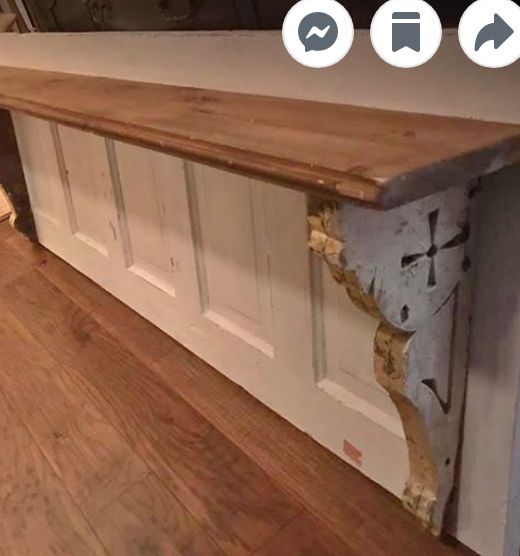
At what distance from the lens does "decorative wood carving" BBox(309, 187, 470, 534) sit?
0.67 m

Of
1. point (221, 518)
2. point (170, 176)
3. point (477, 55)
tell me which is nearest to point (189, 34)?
point (170, 176)

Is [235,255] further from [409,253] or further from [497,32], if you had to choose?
[497,32]

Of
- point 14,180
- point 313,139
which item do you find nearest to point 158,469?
point 313,139

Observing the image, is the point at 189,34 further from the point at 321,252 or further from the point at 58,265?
the point at 58,265

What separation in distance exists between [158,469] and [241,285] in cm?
40

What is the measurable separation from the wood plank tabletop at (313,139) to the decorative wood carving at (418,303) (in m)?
0.06

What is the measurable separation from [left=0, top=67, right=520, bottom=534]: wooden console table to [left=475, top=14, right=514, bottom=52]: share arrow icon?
88mm

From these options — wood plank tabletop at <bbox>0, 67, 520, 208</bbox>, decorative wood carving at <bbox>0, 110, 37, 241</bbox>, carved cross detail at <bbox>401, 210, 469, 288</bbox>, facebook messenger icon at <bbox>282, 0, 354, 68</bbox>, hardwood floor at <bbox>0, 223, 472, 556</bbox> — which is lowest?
hardwood floor at <bbox>0, 223, 472, 556</bbox>

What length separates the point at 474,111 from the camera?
0.74 metres

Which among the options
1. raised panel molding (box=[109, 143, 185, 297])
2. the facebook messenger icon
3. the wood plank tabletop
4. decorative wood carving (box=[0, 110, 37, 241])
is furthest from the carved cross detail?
decorative wood carving (box=[0, 110, 37, 241])

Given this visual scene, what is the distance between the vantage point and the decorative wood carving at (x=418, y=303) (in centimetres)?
67

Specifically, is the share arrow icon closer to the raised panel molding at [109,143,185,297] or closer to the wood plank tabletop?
the wood plank tabletop

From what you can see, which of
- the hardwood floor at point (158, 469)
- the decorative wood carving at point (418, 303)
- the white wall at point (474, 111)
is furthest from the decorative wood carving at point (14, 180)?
the decorative wood carving at point (418, 303)

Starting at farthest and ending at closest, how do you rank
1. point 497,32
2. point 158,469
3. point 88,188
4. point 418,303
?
point 88,188 → point 158,469 → point 418,303 → point 497,32
